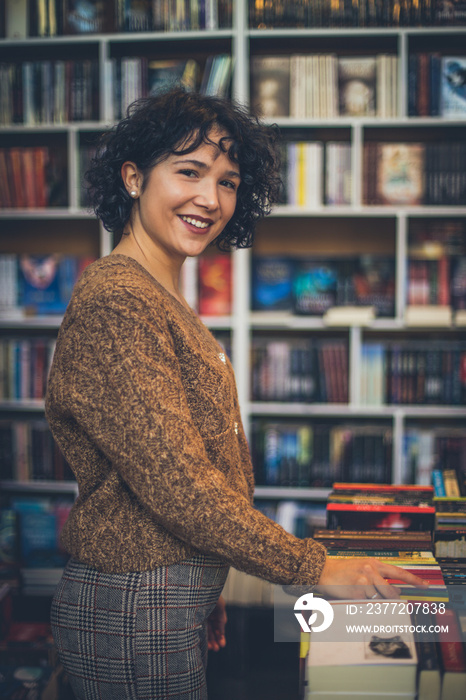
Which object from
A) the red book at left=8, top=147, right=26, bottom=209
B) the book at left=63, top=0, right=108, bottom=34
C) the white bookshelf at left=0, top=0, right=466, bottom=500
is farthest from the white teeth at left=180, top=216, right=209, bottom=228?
the book at left=63, top=0, right=108, bottom=34

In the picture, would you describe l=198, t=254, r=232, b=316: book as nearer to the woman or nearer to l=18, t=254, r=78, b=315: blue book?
l=18, t=254, r=78, b=315: blue book

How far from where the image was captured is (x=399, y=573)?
32.3 inches

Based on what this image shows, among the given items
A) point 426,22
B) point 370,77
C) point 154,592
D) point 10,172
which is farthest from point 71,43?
point 154,592

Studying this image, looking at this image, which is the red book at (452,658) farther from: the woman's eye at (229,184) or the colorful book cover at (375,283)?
the colorful book cover at (375,283)

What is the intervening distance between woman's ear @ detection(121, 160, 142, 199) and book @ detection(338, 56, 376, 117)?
5.50 feet

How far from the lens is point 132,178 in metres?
1.02

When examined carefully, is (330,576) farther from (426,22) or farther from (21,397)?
(426,22)

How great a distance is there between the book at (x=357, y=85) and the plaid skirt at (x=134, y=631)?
208 cm

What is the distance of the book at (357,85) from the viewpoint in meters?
2.40

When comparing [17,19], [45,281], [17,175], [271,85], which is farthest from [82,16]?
[45,281]

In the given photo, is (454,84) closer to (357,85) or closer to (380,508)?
(357,85)

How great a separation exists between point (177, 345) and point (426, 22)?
2098mm

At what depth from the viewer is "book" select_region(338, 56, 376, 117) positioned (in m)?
2.40

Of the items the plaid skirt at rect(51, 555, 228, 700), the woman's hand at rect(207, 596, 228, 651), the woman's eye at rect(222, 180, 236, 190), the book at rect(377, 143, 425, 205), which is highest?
the book at rect(377, 143, 425, 205)
